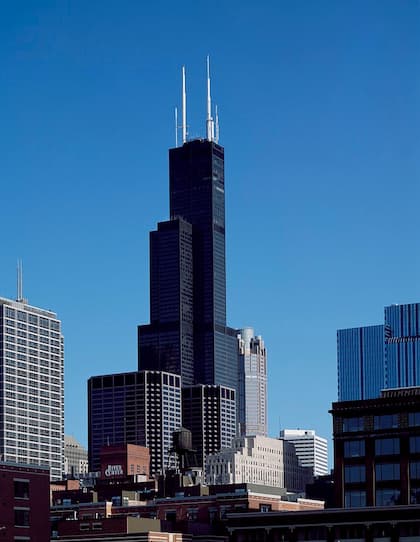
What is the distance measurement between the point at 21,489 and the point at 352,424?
41857 millimetres

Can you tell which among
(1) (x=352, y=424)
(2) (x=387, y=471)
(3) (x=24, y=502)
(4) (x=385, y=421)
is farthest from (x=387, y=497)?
(3) (x=24, y=502)

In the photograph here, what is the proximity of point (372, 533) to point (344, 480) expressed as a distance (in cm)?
2169

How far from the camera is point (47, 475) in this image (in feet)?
569

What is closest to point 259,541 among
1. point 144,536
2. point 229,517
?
point 229,517

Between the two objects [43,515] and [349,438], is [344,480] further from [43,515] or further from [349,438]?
[43,515]

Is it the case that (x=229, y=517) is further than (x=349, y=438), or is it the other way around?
(x=349, y=438)

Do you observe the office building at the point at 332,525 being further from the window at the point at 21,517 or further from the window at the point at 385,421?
the window at the point at 21,517

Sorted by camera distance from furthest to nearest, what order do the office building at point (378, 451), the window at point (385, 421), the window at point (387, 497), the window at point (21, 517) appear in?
the window at point (385, 421) → the office building at point (378, 451) → the window at point (387, 497) → the window at point (21, 517)

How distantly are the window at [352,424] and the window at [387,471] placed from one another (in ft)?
17.9

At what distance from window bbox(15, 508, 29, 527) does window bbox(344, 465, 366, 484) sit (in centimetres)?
3952

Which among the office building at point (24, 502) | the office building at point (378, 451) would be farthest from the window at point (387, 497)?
the office building at point (24, 502)

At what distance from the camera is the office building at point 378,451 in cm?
17412

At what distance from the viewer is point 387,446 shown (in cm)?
17625

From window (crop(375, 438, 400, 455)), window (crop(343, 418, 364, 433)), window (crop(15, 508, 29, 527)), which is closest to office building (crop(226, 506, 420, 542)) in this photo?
window (crop(375, 438, 400, 455))
